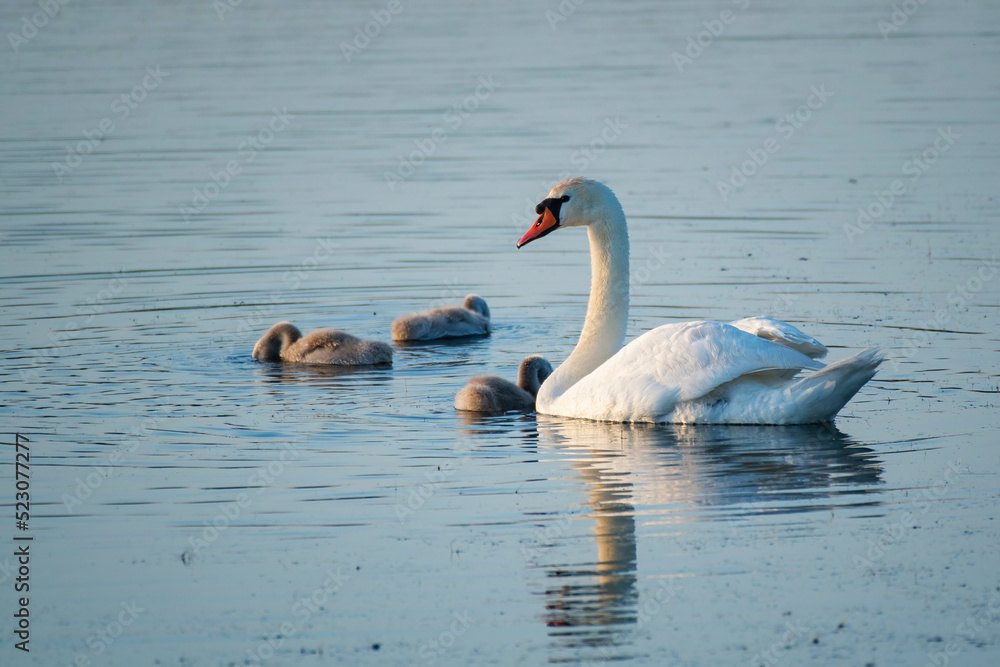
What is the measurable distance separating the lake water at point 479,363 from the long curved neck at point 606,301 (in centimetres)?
75

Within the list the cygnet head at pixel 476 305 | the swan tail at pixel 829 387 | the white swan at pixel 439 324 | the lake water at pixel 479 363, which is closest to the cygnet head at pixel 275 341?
the lake water at pixel 479 363

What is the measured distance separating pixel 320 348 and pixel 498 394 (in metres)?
2.62

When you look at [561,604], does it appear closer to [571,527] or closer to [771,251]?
[571,527]

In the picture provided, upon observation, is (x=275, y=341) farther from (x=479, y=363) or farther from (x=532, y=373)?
(x=532, y=373)

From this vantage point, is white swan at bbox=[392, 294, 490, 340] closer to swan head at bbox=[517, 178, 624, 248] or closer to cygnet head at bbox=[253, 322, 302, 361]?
cygnet head at bbox=[253, 322, 302, 361]

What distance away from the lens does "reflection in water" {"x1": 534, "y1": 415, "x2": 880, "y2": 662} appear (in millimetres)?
6602

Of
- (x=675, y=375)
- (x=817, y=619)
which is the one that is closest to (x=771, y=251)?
(x=675, y=375)

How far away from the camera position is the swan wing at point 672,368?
31.3 feet

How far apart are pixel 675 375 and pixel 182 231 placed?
10.5 m

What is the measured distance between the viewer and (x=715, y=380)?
9.58 m

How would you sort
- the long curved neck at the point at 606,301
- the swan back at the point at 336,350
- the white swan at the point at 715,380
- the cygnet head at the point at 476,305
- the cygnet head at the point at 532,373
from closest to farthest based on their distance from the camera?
1. the white swan at the point at 715,380
2. the long curved neck at the point at 606,301
3. the cygnet head at the point at 532,373
4. the swan back at the point at 336,350
5. the cygnet head at the point at 476,305

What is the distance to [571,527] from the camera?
7.77m

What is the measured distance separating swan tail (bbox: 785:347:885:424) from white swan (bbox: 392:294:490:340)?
179 inches

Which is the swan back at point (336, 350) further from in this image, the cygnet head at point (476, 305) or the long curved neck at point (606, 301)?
the long curved neck at point (606, 301)
